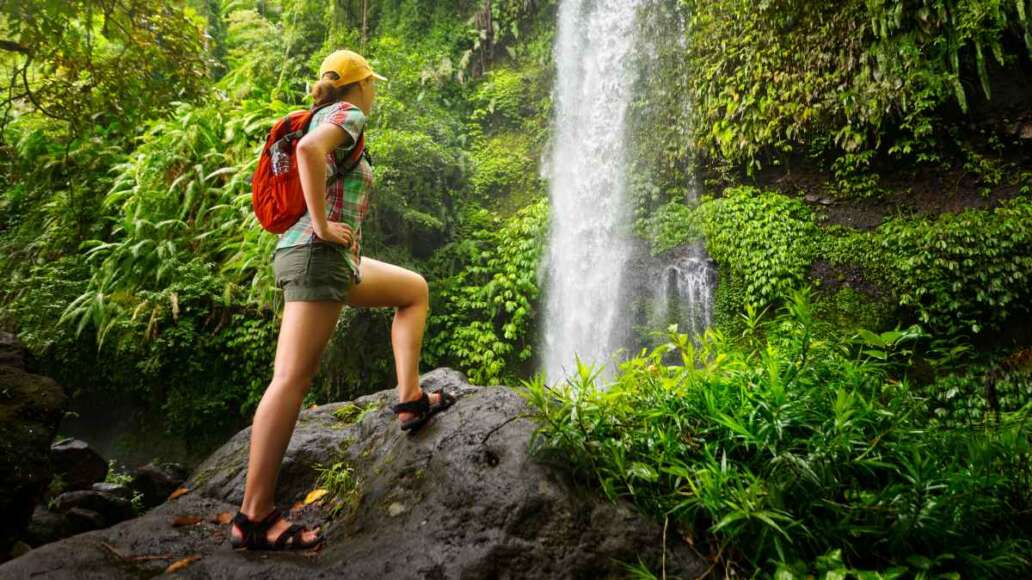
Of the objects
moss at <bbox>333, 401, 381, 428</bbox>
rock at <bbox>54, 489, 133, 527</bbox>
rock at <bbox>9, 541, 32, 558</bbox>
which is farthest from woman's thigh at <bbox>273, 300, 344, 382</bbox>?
rock at <bbox>54, 489, 133, 527</bbox>

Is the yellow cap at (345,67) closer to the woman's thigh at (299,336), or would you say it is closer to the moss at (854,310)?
the woman's thigh at (299,336)

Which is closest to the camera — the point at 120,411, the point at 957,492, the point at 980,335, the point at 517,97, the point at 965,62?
the point at 957,492

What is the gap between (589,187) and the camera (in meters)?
8.48

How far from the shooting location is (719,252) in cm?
685

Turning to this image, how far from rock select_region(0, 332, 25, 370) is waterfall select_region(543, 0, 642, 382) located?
529cm

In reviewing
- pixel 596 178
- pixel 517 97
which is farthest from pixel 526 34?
pixel 596 178

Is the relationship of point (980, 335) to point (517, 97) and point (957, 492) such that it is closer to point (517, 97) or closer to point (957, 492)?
point (957, 492)

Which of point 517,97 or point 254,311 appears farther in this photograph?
point 517,97

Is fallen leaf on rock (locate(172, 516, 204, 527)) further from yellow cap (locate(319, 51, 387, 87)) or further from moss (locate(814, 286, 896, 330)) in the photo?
moss (locate(814, 286, 896, 330))

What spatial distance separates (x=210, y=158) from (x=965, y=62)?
9.65 metres

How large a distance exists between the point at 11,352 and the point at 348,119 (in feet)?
9.54

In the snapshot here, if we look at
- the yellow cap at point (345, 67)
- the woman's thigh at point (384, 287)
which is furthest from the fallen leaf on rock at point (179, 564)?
the yellow cap at point (345, 67)

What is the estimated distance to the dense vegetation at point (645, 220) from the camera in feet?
7.95

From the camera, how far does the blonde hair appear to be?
2.30 meters
